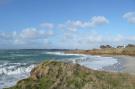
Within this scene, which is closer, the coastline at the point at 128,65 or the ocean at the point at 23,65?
the ocean at the point at 23,65

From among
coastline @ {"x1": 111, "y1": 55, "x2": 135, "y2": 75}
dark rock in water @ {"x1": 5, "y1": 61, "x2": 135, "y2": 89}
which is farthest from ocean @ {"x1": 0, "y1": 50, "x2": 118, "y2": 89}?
dark rock in water @ {"x1": 5, "y1": 61, "x2": 135, "y2": 89}

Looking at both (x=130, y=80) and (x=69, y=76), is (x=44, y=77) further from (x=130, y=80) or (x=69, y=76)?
(x=130, y=80)

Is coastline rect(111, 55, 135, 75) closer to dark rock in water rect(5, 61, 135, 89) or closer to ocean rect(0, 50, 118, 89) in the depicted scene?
ocean rect(0, 50, 118, 89)

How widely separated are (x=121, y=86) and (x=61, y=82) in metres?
1.96

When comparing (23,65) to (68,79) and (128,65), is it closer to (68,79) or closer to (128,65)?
(128,65)

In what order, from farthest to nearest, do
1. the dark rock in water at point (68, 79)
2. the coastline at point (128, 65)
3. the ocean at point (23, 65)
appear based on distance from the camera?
the coastline at point (128, 65) → the ocean at point (23, 65) → the dark rock in water at point (68, 79)

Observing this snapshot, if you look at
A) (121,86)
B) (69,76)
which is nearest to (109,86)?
(121,86)

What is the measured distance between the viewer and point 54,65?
32.9ft

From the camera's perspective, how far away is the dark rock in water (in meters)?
8.98

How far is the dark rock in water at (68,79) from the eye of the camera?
8984 millimetres

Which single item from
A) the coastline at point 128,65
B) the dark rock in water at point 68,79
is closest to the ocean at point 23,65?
the coastline at point 128,65

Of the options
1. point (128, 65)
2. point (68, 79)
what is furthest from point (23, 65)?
point (68, 79)

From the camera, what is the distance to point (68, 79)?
9.24 meters

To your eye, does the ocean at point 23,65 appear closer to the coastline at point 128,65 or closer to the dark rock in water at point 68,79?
the coastline at point 128,65
